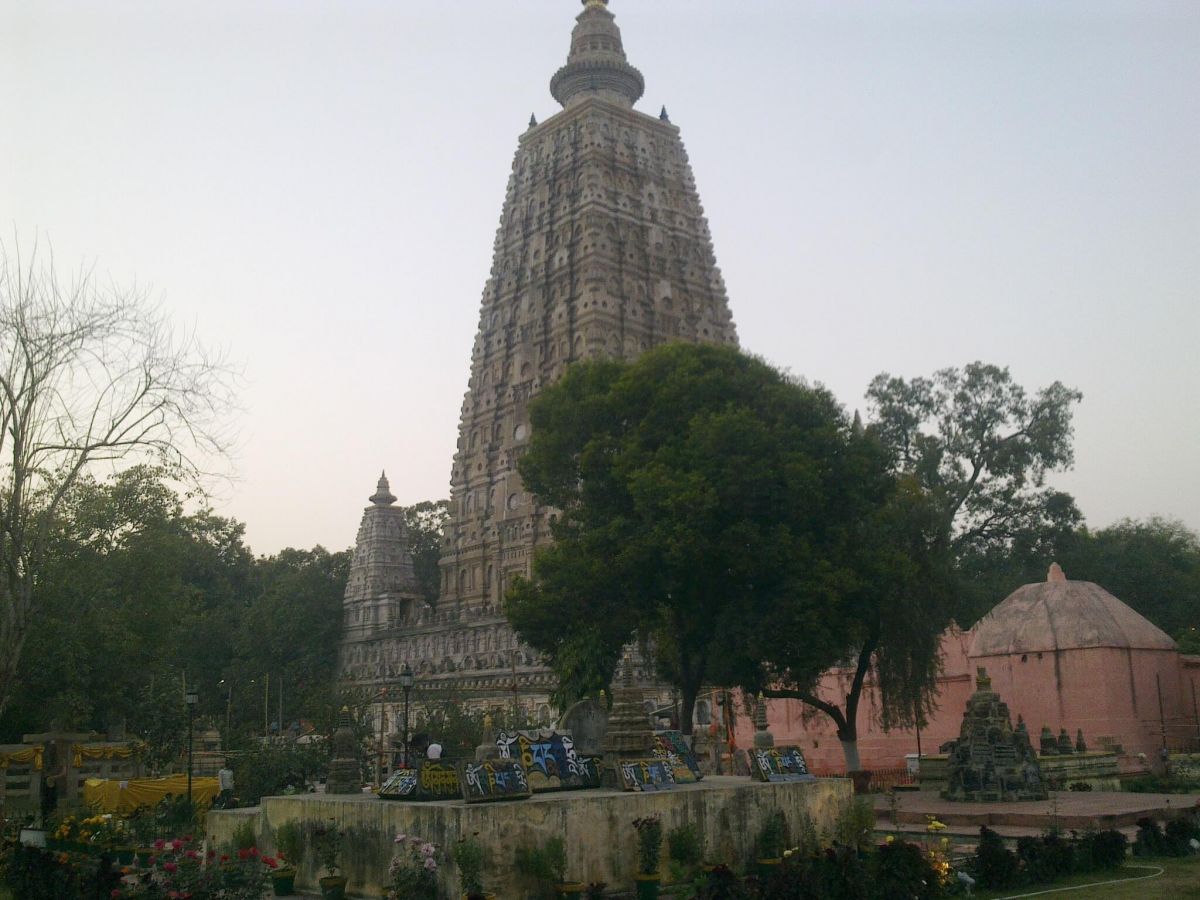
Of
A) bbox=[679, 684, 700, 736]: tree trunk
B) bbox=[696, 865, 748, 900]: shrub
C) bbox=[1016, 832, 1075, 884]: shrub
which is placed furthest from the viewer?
bbox=[679, 684, 700, 736]: tree trunk

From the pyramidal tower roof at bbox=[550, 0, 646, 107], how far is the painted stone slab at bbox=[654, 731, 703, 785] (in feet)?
152

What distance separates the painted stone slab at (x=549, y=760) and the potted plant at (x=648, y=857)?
1.73 meters

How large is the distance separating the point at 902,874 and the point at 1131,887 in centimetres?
330

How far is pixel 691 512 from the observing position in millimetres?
27672

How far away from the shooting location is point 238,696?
179ft

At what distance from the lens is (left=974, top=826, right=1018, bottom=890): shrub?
14531 mm

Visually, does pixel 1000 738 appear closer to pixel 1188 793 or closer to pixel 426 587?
pixel 1188 793

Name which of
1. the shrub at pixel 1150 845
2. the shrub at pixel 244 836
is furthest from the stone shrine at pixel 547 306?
the shrub at pixel 1150 845

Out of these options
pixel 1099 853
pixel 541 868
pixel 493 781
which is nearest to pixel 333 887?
pixel 493 781

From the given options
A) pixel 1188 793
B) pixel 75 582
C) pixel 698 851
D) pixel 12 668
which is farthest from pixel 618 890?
pixel 75 582

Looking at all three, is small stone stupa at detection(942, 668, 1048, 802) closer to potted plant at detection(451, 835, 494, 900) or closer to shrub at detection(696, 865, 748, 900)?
shrub at detection(696, 865, 748, 900)

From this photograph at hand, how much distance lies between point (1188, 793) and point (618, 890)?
1840 cm

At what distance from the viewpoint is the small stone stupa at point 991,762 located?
25188 mm

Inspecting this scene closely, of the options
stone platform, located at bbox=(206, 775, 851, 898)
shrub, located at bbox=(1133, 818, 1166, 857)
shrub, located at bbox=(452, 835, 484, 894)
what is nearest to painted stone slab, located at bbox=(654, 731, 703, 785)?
stone platform, located at bbox=(206, 775, 851, 898)
